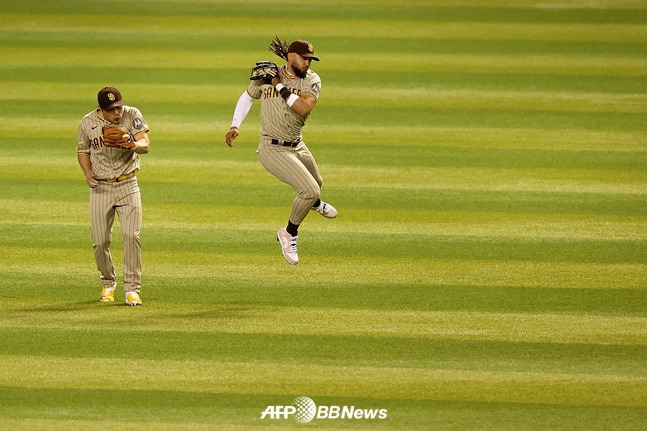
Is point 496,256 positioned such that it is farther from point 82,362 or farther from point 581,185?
point 82,362

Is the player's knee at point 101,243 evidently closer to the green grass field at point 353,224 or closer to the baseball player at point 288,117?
the green grass field at point 353,224

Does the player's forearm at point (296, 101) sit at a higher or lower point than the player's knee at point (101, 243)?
higher

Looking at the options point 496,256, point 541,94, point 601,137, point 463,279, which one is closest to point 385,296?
point 463,279

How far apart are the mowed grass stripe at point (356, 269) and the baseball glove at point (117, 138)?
156cm

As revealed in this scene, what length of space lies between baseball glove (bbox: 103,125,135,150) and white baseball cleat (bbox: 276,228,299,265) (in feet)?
5.96

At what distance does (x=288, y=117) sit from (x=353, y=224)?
2.02 m

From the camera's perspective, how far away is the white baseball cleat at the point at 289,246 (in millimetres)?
10812

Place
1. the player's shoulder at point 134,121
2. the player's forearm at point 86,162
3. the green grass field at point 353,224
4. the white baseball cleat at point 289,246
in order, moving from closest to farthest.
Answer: the green grass field at point 353,224
the player's shoulder at point 134,121
the player's forearm at point 86,162
the white baseball cleat at point 289,246

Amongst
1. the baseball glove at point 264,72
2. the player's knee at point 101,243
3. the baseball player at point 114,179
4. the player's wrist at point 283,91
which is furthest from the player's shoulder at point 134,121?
the player's wrist at point 283,91

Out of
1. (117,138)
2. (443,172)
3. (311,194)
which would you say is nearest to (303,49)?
(311,194)

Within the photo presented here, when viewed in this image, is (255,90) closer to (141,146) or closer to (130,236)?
(141,146)

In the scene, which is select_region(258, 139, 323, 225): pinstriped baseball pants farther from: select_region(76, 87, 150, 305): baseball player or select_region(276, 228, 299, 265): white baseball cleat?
select_region(76, 87, 150, 305): baseball player

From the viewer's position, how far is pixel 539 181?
13773mm

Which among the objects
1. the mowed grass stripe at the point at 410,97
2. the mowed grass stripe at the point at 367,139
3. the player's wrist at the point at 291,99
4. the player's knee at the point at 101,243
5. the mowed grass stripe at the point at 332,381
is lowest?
the mowed grass stripe at the point at 332,381
